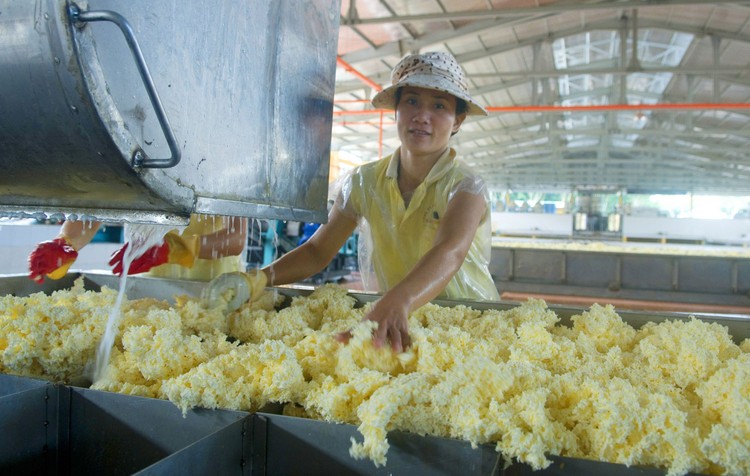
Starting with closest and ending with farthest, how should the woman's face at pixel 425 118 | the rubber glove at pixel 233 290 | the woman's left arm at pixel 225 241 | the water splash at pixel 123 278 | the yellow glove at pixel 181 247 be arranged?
the water splash at pixel 123 278
the rubber glove at pixel 233 290
the woman's face at pixel 425 118
the yellow glove at pixel 181 247
the woman's left arm at pixel 225 241

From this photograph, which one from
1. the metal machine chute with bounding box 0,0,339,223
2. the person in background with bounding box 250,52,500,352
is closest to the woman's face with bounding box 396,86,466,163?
the person in background with bounding box 250,52,500,352

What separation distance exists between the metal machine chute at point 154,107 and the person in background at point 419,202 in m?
0.62

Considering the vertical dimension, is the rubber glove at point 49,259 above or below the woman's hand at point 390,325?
above

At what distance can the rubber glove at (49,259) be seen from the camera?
81.3 inches

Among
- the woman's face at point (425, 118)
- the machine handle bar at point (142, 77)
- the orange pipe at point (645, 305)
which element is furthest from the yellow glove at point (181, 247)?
the orange pipe at point (645, 305)

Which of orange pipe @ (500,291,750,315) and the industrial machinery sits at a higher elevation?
the industrial machinery

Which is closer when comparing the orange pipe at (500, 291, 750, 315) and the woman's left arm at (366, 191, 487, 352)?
the woman's left arm at (366, 191, 487, 352)

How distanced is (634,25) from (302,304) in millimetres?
8162

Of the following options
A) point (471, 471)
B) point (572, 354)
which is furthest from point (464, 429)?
point (572, 354)

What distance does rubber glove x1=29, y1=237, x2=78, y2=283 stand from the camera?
2.07 m

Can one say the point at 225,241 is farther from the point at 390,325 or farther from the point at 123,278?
the point at 390,325

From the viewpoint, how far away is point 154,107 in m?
0.87

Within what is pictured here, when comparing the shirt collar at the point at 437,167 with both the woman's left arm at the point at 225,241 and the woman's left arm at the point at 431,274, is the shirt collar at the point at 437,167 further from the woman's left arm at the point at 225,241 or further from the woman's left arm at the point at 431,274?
the woman's left arm at the point at 225,241

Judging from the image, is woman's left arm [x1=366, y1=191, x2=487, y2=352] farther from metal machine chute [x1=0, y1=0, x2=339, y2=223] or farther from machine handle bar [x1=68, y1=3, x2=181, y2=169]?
machine handle bar [x1=68, y1=3, x2=181, y2=169]
